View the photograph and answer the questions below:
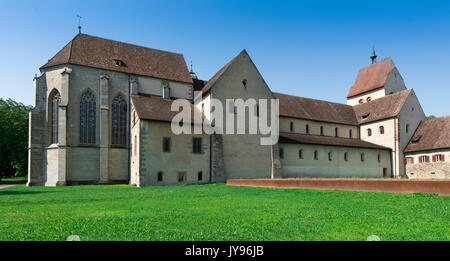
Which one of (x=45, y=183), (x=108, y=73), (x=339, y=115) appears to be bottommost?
(x=45, y=183)

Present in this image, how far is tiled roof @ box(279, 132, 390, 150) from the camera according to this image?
127 feet

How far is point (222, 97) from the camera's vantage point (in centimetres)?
3369

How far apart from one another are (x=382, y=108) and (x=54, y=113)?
43.8 m

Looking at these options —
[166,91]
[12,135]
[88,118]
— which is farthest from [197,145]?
[12,135]

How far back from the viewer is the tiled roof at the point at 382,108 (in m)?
43.8

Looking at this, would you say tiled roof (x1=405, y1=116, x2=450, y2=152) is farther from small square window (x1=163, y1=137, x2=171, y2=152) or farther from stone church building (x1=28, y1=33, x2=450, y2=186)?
small square window (x1=163, y1=137, x2=171, y2=152)

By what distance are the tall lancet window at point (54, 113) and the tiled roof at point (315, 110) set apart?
88.1 feet

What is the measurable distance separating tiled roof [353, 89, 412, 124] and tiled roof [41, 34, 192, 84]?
27.9 m

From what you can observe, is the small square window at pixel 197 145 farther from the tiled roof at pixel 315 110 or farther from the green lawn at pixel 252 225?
the green lawn at pixel 252 225

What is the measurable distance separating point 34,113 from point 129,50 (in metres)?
12.9

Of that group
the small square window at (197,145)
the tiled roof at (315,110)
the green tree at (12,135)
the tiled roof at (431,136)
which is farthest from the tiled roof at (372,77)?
the green tree at (12,135)

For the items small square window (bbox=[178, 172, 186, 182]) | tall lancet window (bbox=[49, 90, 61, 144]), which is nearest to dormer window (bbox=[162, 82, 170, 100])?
small square window (bbox=[178, 172, 186, 182])
